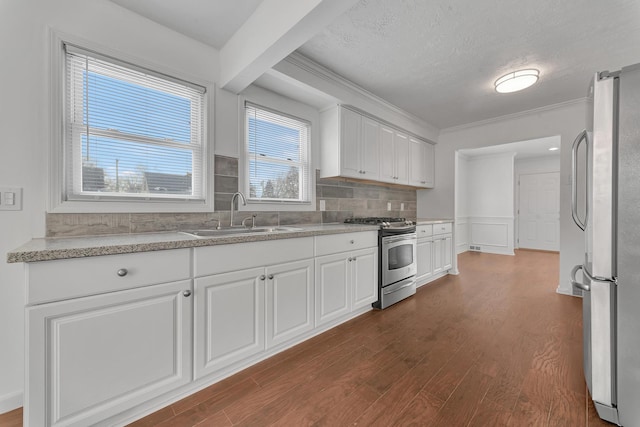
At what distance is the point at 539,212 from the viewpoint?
6.84m

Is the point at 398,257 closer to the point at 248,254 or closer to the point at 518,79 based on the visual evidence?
the point at 248,254

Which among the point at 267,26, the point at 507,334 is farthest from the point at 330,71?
the point at 507,334

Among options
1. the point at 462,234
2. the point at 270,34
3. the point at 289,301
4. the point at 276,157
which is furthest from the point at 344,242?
the point at 462,234

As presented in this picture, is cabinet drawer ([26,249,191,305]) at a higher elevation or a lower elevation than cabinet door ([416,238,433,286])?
higher

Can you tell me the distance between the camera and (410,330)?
96.4 inches

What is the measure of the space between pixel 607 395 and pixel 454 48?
2617 millimetres

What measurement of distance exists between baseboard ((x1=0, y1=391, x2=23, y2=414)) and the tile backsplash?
2.98 ft

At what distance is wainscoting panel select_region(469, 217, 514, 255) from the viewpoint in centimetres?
636

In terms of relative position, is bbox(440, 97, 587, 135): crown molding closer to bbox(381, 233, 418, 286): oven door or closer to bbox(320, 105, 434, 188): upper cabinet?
bbox(320, 105, 434, 188): upper cabinet

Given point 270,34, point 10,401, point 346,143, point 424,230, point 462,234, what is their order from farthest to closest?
point 462,234, point 424,230, point 346,143, point 270,34, point 10,401

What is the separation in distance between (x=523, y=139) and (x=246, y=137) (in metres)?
3.94

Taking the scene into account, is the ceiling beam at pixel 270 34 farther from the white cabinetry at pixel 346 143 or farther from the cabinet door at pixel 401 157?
the cabinet door at pixel 401 157

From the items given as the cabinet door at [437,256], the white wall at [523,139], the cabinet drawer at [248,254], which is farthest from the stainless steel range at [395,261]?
the white wall at [523,139]

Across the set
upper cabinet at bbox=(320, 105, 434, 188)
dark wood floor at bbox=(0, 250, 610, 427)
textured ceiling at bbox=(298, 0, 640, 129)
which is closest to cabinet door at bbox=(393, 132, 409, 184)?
upper cabinet at bbox=(320, 105, 434, 188)
